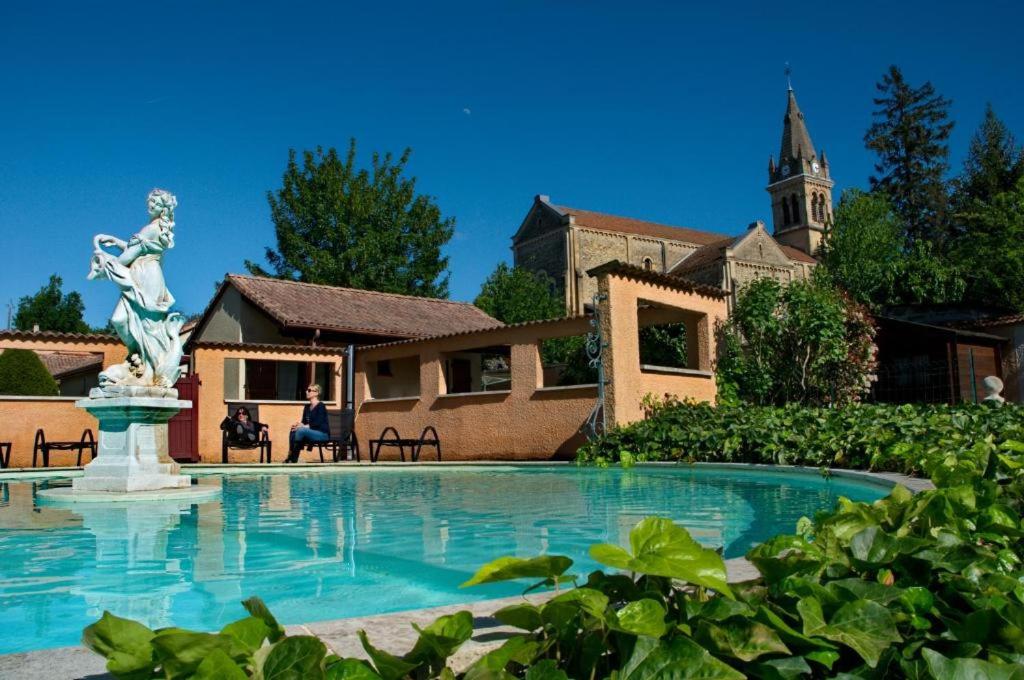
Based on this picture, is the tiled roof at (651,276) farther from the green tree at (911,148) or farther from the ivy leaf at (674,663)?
the green tree at (911,148)

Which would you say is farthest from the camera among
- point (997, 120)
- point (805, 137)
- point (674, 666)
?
point (805, 137)

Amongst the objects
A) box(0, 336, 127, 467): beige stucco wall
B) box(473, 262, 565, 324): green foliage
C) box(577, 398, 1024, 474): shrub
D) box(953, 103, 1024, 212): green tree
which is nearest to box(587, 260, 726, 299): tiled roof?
box(577, 398, 1024, 474): shrub

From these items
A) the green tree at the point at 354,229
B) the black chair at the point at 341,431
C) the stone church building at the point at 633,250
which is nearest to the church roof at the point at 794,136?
the stone church building at the point at 633,250

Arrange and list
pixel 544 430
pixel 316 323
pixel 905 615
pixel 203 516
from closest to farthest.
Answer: pixel 905 615
pixel 203 516
pixel 544 430
pixel 316 323

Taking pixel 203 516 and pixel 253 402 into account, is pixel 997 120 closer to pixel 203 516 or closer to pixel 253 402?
pixel 253 402

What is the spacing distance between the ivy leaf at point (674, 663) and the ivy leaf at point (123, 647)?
0.79 m

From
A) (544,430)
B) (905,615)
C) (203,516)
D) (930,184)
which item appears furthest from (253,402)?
(930,184)

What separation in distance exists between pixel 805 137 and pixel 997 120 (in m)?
26.8

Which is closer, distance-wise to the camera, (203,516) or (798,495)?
(203,516)

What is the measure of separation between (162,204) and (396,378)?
12.7 m

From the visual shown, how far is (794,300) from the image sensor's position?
54.1 ft

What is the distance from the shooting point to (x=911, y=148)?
4669cm

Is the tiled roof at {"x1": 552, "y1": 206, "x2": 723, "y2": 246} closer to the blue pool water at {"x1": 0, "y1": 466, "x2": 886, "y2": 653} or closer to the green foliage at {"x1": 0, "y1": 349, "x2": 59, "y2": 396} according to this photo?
the green foliage at {"x1": 0, "y1": 349, "x2": 59, "y2": 396}

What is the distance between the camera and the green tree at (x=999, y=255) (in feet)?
101
